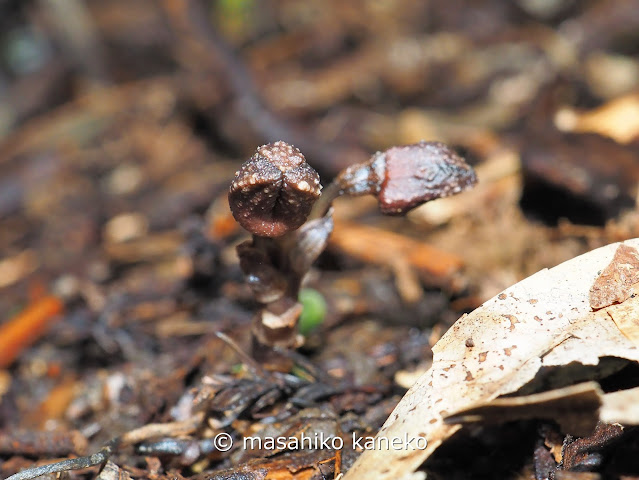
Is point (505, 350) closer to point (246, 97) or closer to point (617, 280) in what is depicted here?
point (617, 280)

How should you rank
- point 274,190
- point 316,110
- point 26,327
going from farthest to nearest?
point 316,110
point 26,327
point 274,190

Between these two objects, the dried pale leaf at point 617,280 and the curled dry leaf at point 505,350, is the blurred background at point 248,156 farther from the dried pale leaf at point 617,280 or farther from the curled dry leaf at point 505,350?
the dried pale leaf at point 617,280

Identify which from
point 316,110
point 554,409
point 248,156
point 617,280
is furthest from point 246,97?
point 554,409

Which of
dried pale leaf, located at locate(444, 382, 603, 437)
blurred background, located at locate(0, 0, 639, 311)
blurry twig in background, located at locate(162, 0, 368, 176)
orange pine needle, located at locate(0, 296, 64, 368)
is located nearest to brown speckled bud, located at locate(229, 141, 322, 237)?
dried pale leaf, located at locate(444, 382, 603, 437)

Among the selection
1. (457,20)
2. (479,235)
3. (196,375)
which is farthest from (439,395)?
(457,20)

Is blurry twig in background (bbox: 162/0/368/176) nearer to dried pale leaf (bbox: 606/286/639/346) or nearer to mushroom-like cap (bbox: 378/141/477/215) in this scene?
mushroom-like cap (bbox: 378/141/477/215)

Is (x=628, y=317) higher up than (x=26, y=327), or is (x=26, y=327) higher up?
(x=628, y=317)

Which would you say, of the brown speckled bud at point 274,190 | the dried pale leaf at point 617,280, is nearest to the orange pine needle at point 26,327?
the brown speckled bud at point 274,190
